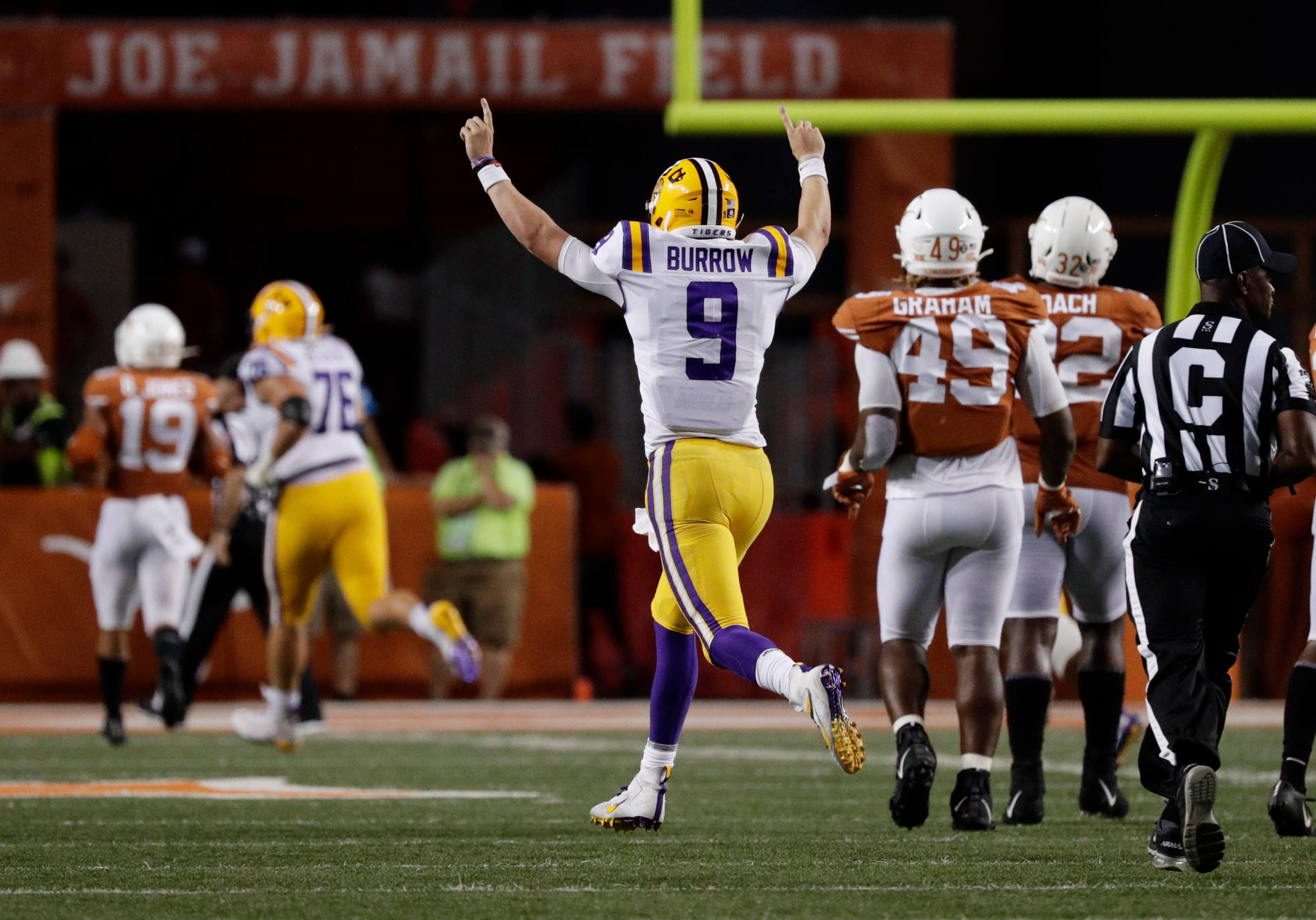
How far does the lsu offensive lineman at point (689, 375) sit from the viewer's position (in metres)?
5.31

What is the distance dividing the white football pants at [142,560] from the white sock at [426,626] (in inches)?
73.6

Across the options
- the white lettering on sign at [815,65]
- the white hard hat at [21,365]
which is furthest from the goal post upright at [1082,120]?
the white hard hat at [21,365]

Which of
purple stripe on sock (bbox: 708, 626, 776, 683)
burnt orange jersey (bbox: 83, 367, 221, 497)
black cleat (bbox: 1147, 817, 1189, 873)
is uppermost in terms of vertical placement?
burnt orange jersey (bbox: 83, 367, 221, 497)

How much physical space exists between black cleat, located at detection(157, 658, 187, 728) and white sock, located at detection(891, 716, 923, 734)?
4.59 meters

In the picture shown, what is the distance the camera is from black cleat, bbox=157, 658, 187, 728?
934cm

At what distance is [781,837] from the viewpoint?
5.56 metres

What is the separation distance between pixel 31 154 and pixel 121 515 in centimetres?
460

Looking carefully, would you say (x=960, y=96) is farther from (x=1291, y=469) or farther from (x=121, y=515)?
(x=1291, y=469)

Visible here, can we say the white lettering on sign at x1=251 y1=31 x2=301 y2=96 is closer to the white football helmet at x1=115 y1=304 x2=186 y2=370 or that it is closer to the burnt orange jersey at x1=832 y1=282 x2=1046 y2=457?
the white football helmet at x1=115 y1=304 x2=186 y2=370

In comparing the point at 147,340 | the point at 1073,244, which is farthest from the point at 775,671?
the point at 147,340

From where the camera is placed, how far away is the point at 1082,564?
6.29m

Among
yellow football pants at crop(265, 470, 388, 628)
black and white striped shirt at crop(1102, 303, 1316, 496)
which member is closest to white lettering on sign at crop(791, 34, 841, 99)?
yellow football pants at crop(265, 470, 388, 628)

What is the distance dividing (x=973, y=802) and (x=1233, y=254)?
1.66m

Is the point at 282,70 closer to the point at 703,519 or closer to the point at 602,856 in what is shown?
the point at 703,519
